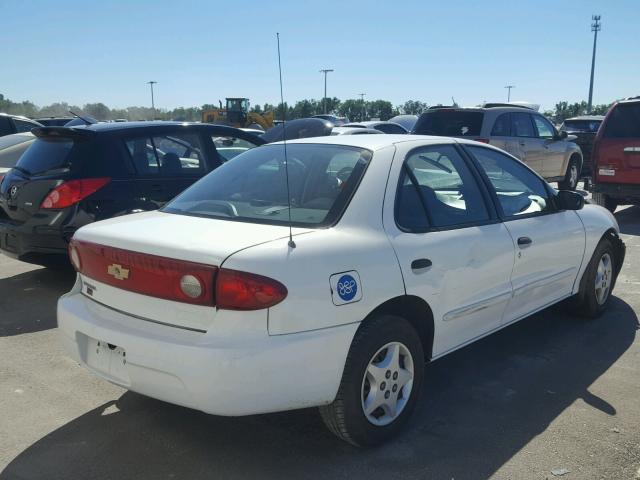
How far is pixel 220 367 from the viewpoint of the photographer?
102 inches

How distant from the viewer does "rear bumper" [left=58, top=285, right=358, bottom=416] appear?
8.58 ft

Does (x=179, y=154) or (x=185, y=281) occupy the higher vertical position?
(x=179, y=154)

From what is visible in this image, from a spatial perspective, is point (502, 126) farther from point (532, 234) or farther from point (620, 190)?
point (532, 234)

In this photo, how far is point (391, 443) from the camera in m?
3.21

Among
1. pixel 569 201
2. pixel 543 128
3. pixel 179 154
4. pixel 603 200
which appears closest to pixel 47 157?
pixel 179 154

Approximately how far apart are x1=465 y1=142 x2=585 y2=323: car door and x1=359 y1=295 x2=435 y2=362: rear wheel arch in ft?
2.79

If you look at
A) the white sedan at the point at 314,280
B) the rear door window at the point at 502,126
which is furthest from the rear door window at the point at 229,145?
the rear door window at the point at 502,126

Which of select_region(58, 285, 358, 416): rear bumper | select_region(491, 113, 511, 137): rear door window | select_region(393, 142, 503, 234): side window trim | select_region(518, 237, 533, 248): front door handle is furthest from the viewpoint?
select_region(491, 113, 511, 137): rear door window

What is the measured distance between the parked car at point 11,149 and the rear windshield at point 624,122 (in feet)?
28.8

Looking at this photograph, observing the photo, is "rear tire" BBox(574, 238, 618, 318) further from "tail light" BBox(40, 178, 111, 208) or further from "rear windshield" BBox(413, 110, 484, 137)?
"rear windshield" BBox(413, 110, 484, 137)

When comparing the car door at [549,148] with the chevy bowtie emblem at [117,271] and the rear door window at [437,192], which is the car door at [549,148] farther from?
the chevy bowtie emblem at [117,271]

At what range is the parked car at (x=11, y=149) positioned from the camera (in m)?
7.98

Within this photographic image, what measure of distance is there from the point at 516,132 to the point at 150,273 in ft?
33.6


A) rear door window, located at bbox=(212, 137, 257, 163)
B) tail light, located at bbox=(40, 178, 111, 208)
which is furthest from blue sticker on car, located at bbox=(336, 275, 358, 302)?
rear door window, located at bbox=(212, 137, 257, 163)
